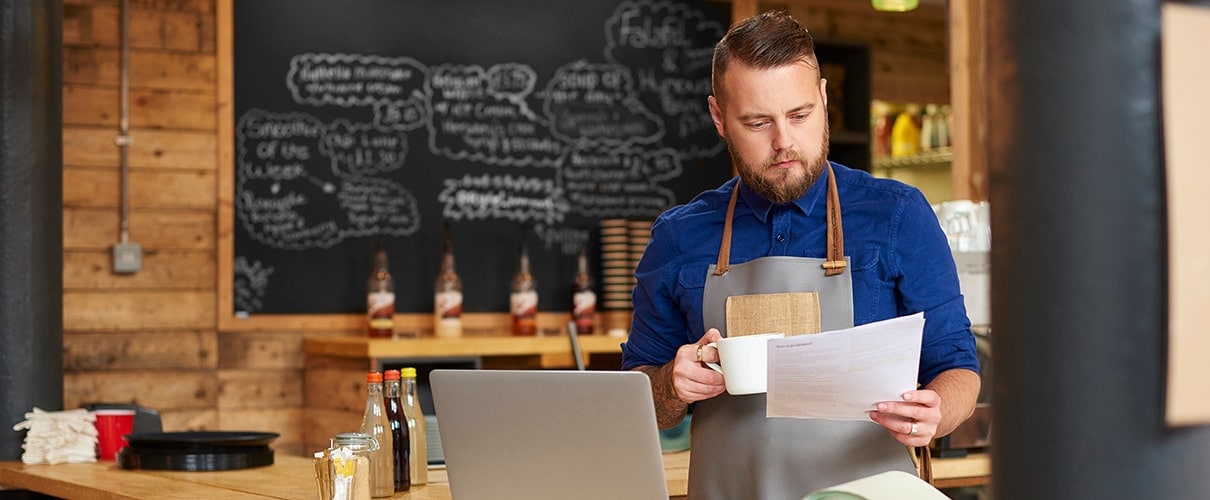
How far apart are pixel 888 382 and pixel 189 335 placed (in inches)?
144

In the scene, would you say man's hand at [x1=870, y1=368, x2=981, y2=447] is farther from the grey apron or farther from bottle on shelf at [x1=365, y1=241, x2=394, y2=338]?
bottle on shelf at [x1=365, y1=241, x2=394, y2=338]

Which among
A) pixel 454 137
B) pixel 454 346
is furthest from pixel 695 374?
pixel 454 137

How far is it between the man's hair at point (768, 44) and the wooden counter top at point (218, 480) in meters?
0.80

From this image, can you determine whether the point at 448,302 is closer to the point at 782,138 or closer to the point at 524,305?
the point at 524,305

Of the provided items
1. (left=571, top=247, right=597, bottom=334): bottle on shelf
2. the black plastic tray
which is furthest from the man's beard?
(left=571, top=247, right=597, bottom=334): bottle on shelf

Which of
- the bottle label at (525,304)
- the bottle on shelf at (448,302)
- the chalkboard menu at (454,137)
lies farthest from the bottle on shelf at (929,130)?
the bottle on shelf at (448,302)

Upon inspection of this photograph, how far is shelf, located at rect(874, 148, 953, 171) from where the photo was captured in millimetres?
6496

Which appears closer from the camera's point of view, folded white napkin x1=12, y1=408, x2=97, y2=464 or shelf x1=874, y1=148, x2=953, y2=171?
folded white napkin x1=12, y1=408, x2=97, y2=464

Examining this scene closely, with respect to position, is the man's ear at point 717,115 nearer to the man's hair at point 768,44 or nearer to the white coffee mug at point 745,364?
the man's hair at point 768,44

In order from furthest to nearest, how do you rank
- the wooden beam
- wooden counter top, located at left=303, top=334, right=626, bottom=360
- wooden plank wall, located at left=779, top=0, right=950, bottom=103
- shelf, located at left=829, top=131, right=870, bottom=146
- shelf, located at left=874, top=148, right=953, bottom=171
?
shelf, located at left=874, top=148, right=953, bottom=171 < wooden plank wall, located at left=779, top=0, right=950, bottom=103 < shelf, located at left=829, top=131, right=870, bottom=146 < wooden counter top, located at left=303, top=334, right=626, bottom=360 < the wooden beam

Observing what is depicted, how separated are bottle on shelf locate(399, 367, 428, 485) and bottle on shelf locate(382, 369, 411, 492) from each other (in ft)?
0.04

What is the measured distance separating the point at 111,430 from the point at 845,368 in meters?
2.23

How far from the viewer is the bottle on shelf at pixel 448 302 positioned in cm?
494

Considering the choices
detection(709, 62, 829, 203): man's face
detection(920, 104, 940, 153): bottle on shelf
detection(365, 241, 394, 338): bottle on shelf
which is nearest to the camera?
detection(709, 62, 829, 203): man's face
